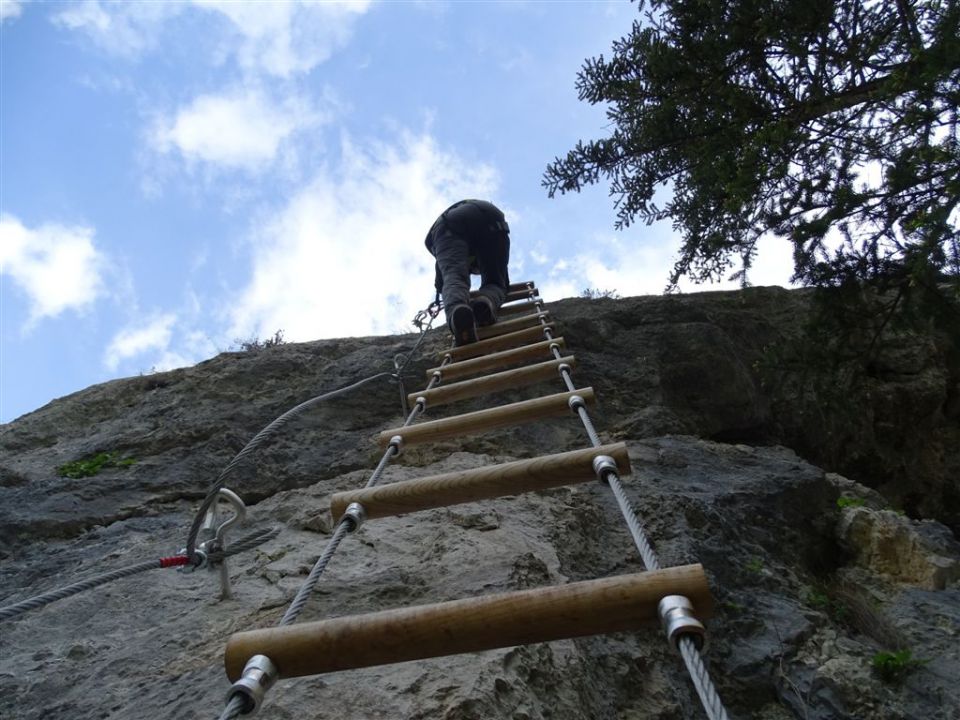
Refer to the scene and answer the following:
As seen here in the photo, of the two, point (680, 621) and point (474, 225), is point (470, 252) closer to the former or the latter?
point (474, 225)

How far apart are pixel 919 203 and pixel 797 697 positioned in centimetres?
303

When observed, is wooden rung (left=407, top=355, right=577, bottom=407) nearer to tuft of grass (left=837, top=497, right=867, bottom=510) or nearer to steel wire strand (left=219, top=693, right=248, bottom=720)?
tuft of grass (left=837, top=497, right=867, bottom=510)

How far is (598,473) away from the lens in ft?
6.41

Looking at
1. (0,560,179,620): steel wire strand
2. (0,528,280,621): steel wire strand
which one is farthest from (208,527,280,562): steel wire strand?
(0,560,179,620): steel wire strand

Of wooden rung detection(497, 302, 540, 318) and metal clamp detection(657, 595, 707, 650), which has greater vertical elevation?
wooden rung detection(497, 302, 540, 318)

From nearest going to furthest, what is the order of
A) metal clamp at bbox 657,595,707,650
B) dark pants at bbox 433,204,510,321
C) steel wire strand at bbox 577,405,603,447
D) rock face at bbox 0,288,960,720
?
metal clamp at bbox 657,595,707,650
rock face at bbox 0,288,960,720
steel wire strand at bbox 577,405,603,447
dark pants at bbox 433,204,510,321

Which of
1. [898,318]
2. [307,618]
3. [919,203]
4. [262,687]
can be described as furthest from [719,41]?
[262,687]

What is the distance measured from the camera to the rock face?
5.91ft

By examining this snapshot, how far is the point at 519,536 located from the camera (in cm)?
234

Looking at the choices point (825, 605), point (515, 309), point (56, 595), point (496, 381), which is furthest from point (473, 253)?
point (56, 595)

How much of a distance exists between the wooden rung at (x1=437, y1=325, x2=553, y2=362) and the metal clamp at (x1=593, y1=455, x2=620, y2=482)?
2269mm

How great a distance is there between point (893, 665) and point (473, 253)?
4.16 m

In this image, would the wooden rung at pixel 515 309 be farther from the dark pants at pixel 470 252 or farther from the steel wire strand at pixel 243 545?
the steel wire strand at pixel 243 545

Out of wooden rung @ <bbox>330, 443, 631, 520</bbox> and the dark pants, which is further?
the dark pants
